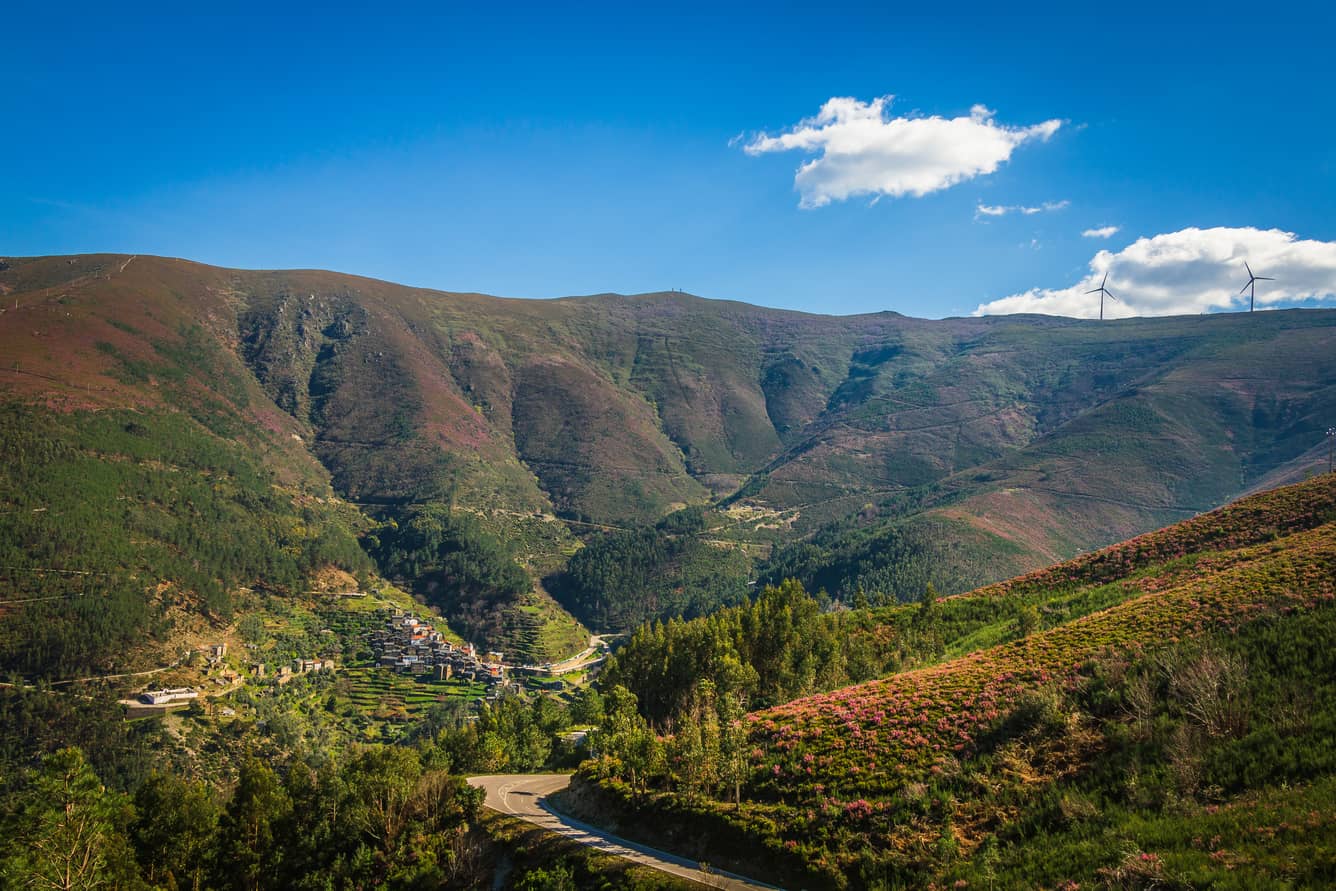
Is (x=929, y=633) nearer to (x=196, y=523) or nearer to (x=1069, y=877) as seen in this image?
(x=1069, y=877)

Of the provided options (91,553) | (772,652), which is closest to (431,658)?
(91,553)

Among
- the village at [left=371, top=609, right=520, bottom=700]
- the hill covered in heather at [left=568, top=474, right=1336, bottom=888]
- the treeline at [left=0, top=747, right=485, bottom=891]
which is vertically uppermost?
the hill covered in heather at [left=568, top=474, right=1336, bottom=888]

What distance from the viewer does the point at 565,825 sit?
42.6m

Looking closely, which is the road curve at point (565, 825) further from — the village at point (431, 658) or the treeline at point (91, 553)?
the treeline at point (91, 553)

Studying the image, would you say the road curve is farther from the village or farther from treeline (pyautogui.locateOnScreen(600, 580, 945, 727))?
the village

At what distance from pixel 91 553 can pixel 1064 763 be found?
193 metres

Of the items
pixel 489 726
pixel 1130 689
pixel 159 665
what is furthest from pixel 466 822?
pixel 159 665

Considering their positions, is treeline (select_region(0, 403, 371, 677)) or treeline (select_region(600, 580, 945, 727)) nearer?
treeline (select_region(600, 580, 945, 727))

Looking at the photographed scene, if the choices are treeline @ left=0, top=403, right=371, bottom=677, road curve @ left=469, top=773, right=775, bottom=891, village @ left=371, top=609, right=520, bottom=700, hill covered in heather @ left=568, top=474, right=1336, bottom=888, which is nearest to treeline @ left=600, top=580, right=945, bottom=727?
road curve @ left=469, top=773, right=775, bottom=891

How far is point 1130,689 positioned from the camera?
103ft

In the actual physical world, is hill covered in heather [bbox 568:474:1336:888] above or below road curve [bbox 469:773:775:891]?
above

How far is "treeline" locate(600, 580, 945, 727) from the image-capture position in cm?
6781

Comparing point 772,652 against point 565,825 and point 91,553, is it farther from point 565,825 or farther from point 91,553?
point 91,553

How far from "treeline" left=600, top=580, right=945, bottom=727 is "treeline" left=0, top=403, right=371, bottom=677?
121 metres
